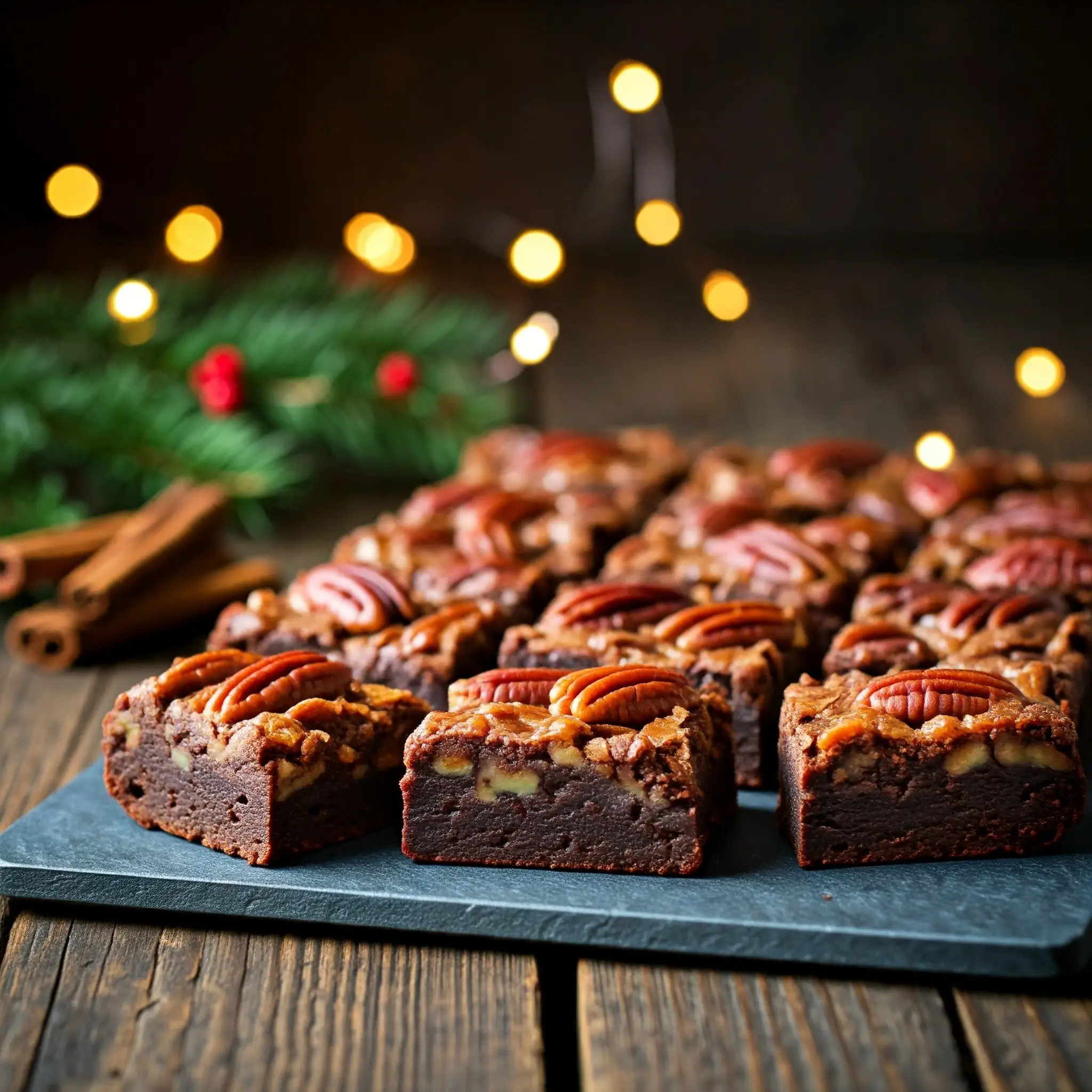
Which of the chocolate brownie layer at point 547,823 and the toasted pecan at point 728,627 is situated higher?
the toasted pecan at point 728,627

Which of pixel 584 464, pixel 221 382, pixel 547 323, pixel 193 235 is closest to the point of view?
pixel 584 464

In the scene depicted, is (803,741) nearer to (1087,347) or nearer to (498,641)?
(498,641)

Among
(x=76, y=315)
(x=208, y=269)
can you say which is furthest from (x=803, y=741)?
(x=208, y=269)

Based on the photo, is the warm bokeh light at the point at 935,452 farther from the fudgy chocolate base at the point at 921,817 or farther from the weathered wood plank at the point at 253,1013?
the weathered wood plank at the point at 253,1013

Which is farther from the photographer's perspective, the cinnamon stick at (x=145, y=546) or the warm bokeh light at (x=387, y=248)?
the warm bokeh light at (x=387, y=248)

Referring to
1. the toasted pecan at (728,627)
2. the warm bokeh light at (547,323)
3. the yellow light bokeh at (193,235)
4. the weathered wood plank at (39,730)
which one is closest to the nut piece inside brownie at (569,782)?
the toasted pecan at (728,627)

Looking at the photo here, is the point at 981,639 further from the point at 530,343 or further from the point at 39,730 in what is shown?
the point at 530,343

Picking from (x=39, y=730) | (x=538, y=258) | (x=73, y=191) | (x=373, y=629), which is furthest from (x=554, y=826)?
(x=73, y=191)

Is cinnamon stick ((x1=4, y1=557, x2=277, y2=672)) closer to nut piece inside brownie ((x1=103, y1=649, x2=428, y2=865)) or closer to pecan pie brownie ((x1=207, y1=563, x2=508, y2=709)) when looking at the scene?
pecan pie brownie ((x1=207, y1=563, x2=508, y2=709))
